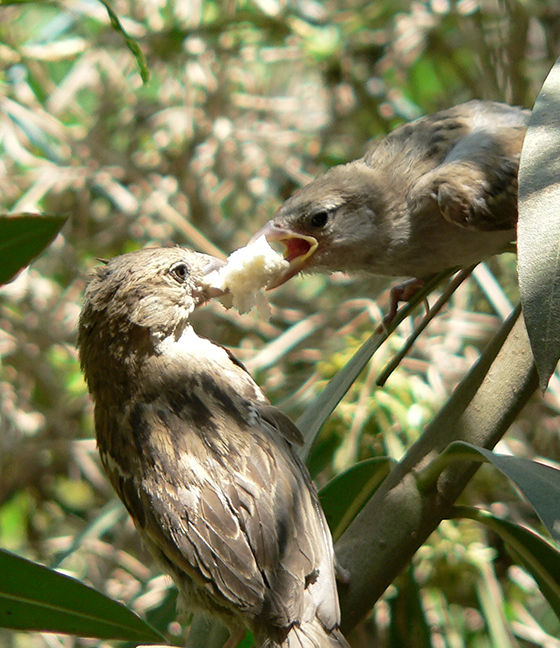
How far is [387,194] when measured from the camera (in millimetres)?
2506

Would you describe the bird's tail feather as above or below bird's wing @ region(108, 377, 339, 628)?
below

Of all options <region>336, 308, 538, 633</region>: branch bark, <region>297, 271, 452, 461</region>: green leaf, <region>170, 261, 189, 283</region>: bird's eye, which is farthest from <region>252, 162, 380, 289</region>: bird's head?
<region>336, 308, 538, 633</region>: branch bark

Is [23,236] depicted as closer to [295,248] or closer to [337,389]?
[337,389]

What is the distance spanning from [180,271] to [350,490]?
0.88 meters

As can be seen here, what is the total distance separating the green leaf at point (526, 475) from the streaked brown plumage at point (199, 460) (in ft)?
1.21

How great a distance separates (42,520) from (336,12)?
3.57 m

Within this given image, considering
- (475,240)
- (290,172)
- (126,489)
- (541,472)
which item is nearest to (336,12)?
(290,172)

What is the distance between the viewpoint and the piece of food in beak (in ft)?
7.55

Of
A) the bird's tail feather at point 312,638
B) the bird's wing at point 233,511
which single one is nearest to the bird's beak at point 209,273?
the bird's wing at point 233,511

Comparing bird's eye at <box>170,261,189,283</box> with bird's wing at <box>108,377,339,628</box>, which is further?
bird's eye at <box>170,261,189,283</box>

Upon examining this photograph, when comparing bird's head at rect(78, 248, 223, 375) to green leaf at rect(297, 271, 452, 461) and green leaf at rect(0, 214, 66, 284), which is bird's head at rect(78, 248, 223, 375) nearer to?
green leaf at rect(297, 271, 452, 461)

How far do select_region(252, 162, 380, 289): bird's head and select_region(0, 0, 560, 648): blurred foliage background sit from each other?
3.57 ft

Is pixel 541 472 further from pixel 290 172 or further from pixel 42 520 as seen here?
pixel 42 520

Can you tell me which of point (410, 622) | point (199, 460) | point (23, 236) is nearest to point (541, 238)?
point (23, 236)
